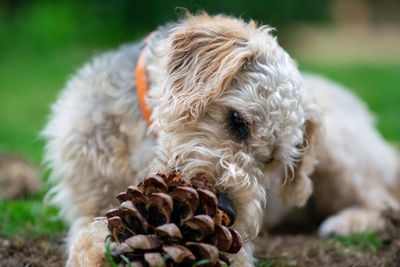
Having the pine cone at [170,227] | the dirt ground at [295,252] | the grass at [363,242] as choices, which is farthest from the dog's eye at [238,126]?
the grass at [363,242]

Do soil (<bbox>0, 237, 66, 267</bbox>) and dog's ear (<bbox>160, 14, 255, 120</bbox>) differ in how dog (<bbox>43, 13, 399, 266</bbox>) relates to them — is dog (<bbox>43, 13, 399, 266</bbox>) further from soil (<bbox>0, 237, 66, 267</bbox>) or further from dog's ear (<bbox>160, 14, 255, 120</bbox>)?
soil (<bbox>0, 237, 66, 267</bbox>)

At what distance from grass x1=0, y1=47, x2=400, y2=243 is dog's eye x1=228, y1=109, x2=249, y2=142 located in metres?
1.92

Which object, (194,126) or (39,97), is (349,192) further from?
(39,97)

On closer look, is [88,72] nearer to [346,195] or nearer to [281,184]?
[281,184]

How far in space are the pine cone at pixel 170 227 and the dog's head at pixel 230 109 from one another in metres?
0.33

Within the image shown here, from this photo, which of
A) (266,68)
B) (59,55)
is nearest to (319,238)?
(266,68)

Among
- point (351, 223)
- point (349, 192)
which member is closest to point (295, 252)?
point (351, 223)

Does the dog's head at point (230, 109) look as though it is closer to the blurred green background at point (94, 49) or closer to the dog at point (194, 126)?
the dog at point (194, 126)

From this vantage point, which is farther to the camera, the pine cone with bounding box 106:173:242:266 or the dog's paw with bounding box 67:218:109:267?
the dog's paw with bounding box 67:218:109:267

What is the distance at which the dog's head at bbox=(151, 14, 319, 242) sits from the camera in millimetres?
3277

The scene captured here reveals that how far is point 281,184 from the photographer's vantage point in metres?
4.35

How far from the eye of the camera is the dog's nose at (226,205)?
10.0 feet

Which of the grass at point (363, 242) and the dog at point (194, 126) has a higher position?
the dog at point (194, 126)

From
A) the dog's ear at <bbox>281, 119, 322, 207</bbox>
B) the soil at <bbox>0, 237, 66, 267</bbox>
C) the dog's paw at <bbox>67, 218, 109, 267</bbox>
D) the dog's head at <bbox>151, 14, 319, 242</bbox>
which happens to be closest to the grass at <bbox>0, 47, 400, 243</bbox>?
the soil at <bbox>0, 237, 66, 267</bbox>
